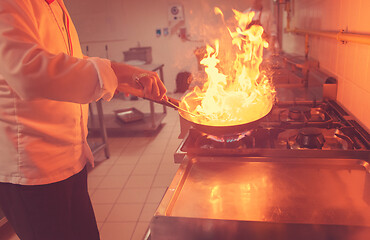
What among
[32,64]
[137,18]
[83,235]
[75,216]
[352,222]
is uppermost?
[137,18]

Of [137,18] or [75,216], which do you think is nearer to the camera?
[75,216]

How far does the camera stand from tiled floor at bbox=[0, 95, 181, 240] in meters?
1.92

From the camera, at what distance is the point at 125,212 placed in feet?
6.75

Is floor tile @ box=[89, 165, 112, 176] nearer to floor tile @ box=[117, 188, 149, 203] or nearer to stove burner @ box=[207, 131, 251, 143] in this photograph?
floor tile @ box=[117, 188, 149, 203]

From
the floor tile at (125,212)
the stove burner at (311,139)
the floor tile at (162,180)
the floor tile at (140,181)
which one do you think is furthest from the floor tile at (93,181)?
the stove burner at (311,139)

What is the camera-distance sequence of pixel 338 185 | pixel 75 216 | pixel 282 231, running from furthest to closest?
pixel 75 216
pixel 338 185
pixel 282 231

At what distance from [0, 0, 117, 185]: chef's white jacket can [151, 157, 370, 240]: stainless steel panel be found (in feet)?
1.31

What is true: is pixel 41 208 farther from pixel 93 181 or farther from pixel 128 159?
pixel 128 159

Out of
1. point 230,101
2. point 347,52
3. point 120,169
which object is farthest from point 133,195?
point 347,52

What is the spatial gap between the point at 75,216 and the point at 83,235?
11 cm

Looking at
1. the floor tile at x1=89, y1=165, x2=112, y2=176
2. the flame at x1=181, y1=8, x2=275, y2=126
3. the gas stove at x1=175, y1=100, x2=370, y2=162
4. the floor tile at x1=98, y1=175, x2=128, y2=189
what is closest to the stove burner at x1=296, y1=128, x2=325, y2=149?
the gas stove at x1=175, y1=100, x2=370, y2=162

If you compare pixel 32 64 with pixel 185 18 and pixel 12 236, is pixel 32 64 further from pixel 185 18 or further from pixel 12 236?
pixel 185 18

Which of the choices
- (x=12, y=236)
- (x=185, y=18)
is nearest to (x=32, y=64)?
(x=12, y=236)

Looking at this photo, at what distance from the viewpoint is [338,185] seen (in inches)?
33.1
